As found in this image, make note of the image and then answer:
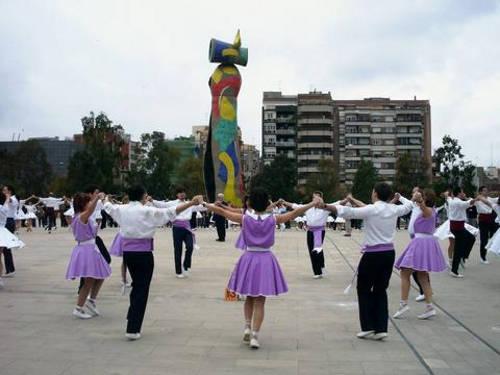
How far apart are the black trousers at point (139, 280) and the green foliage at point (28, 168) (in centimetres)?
6820

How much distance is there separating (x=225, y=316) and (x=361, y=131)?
275ft

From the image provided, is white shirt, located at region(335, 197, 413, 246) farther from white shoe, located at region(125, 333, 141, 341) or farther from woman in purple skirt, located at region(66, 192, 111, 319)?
woman in purple skirt, located at region(66, 192, 111, 319)

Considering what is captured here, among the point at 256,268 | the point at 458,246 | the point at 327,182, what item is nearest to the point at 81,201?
the point at 256,268

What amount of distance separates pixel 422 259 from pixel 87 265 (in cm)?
465

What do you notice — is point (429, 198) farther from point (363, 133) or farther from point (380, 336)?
point (363, 133)

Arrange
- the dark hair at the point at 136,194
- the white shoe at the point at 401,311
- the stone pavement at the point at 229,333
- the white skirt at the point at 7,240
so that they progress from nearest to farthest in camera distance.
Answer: the stone pavement at the point at 229,333 → the dark hair at the point at 136,194 → the white shoe at the point at 401,311 → the white skirt at the point at 7,240

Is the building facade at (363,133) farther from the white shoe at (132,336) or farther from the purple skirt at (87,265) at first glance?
the white shoe at (132,336)

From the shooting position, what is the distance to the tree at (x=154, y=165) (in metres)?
65.9

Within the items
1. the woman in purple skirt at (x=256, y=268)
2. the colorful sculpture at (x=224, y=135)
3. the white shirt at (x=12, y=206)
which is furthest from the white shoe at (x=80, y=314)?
the colorful sculpture at (x=224, y=135)

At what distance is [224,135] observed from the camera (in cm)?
3722

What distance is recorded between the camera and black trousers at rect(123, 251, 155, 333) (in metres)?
7.12

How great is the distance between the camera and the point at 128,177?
216 feet

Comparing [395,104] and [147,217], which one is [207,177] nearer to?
[147,217]

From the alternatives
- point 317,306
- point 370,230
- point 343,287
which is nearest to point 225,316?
point 317,306
